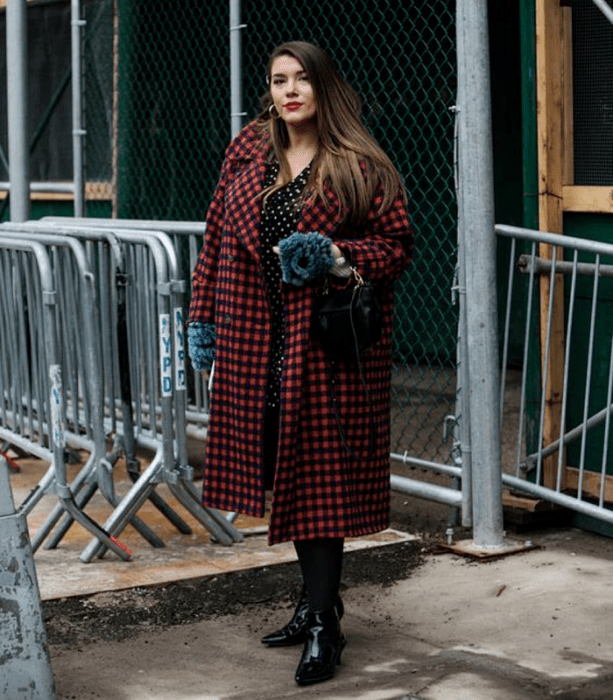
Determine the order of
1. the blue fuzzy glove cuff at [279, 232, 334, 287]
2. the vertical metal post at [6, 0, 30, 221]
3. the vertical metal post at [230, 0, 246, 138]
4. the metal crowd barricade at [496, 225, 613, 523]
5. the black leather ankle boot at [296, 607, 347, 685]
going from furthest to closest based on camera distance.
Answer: the vertical metal post at [6, 0, 30, 221] → the vertical metal post at [230, 0, 246, 138] → the metal crowd barricade at [496, 225, 613, 523] → the black leather ankle boot at [296, 607, 347, 685] → the blue fuzzy glove cuff at [279, 232, 334, 287]

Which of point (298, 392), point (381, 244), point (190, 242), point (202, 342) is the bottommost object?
point (298, 392)

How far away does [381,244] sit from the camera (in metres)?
4.50

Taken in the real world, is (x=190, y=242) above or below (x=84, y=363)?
above

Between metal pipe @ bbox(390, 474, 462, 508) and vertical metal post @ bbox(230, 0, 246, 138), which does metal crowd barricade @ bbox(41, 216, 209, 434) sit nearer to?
vertical metal post @ bbox(230, 0, 246, 138)

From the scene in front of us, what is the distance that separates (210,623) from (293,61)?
1.97 meters

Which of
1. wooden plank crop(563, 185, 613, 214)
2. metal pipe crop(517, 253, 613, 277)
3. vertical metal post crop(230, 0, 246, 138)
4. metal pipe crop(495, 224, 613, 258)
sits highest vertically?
vertical metal post crop(230, 0, 246, 138)

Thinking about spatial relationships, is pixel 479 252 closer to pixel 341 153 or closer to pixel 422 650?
pixel 341 153

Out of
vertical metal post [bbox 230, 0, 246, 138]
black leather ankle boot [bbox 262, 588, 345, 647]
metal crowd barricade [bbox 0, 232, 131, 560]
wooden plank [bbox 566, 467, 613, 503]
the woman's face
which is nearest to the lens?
the woman's face

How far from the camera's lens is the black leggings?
14.9 feet

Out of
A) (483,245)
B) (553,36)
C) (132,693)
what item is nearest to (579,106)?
(553,36)

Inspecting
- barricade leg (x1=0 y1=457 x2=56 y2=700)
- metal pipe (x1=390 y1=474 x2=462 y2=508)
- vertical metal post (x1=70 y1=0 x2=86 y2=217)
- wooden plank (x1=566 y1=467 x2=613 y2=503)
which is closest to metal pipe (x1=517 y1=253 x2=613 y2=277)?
wooden plank (x1=566 y1=467 x2=613 y2=503)

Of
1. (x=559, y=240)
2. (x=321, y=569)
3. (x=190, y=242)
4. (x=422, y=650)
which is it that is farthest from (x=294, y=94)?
(x=190, y=242)

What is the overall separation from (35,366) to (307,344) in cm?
213

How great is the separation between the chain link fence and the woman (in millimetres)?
4747
